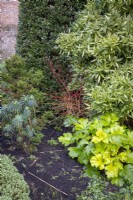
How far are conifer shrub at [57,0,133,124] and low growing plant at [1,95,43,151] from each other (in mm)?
678

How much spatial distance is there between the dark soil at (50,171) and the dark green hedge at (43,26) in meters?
1.26

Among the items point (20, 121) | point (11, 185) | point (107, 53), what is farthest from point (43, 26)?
point (11, 185)

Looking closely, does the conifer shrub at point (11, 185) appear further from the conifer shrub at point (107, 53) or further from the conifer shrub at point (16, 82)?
the conifer shrub at point (16, 82)

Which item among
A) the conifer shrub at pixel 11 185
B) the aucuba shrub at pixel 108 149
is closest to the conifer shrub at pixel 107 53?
the aucuba shrub at pixel 108 149

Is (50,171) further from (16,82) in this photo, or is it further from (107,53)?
(107,53)

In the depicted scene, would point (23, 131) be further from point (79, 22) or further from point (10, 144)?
point (79, 22)

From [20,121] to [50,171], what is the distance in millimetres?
623

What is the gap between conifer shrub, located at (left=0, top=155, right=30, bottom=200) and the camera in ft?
7.84

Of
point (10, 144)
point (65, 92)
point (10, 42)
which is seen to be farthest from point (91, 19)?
point (10, 42)

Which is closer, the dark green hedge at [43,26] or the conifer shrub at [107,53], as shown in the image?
the conifer shrub at [107,53]

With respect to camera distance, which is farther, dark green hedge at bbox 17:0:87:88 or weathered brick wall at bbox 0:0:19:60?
weathered brick wall at bbox 0:0:19:60

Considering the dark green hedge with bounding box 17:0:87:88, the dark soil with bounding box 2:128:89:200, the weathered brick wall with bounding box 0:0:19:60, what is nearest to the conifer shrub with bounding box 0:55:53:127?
the dark soil with bounding box 2:128:89:200

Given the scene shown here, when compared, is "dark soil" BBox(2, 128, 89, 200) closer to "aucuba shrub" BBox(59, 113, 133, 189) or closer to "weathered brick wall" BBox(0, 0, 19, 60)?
"aucuba shrub" BBox(59, 113, 133, 189)

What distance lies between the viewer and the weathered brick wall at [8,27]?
6734 mm
